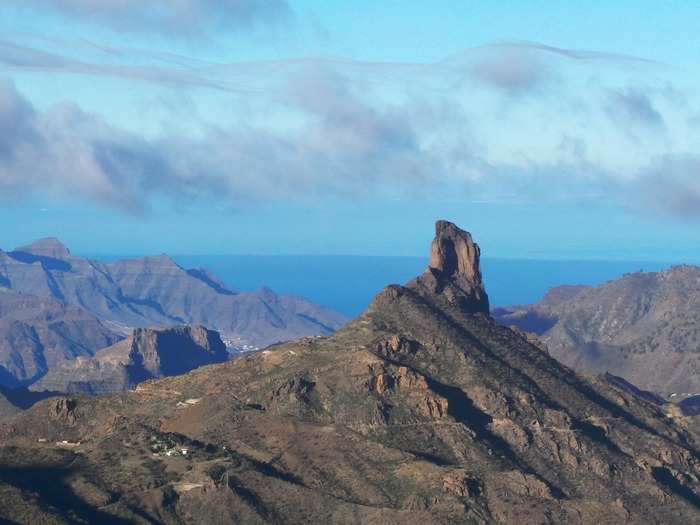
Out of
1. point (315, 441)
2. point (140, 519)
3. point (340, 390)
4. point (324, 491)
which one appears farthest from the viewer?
point (340, 390)

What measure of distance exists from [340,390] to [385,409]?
7.60 meters

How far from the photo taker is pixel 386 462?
177375 millimetres

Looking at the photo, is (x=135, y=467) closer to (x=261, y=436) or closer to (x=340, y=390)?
(x=261, y=436)

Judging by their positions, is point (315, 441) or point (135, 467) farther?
point (315, 441)

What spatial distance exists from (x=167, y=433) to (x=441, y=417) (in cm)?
3627

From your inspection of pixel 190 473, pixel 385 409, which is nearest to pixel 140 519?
pixel 190 473

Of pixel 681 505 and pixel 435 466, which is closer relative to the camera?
pixel 435 466

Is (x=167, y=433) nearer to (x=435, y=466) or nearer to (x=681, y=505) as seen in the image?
(x=435, y=466)

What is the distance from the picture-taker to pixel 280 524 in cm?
16050

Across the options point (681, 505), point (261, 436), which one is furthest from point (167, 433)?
point (681, 505)

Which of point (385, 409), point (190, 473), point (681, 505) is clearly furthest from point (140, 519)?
point (681, 505)

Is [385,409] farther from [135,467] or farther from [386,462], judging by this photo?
[135,467]

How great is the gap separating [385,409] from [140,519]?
44612 mm

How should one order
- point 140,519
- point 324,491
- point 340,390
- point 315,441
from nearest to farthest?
point 140,519, point 324,491, point 315,441, point 340,390
